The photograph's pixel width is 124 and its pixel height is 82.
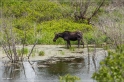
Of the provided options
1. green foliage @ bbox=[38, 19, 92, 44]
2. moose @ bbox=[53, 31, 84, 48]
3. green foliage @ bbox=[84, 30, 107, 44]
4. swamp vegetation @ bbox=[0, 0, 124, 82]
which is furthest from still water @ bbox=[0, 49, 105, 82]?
green foliage @ bbox=[38, 19, 92, 44]

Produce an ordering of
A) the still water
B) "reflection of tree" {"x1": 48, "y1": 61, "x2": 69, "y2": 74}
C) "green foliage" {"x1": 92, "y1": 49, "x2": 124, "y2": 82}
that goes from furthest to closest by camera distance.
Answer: "reflection of tree" {"x1": 48, "y1": 61, "x2": 69, "y2": 74} → the still water → "green foliage" {"x1": 92, "y1": 49, "x2": 124, "y2": 82}

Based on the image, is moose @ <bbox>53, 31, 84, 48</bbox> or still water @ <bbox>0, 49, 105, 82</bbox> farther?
moose @ <bbox>53, 31, 84, 48</bbox>

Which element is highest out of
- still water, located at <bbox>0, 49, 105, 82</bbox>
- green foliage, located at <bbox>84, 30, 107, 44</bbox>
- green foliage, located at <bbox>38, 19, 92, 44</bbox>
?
green foliage, located at <bbox>38, 19, 92, 44</bbox>

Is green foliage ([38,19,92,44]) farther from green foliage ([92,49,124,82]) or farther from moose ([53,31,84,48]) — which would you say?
green foliage ([92,49,124,82])

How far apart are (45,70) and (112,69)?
748 cm

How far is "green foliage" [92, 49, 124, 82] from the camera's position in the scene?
725cm

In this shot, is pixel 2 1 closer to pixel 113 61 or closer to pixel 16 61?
pixel 16 61

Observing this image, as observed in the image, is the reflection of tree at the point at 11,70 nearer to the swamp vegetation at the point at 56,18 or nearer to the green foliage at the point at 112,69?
the swamp vegetation at the point at 56,18

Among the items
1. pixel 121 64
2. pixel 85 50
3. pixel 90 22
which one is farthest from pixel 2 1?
pixel 121 64

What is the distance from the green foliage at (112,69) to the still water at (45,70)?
18.7 feet

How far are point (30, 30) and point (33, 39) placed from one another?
6.72 ft

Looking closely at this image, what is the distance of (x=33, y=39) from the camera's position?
21.0m

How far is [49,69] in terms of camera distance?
584 inches

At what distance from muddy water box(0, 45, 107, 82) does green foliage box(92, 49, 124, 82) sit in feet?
18.7
